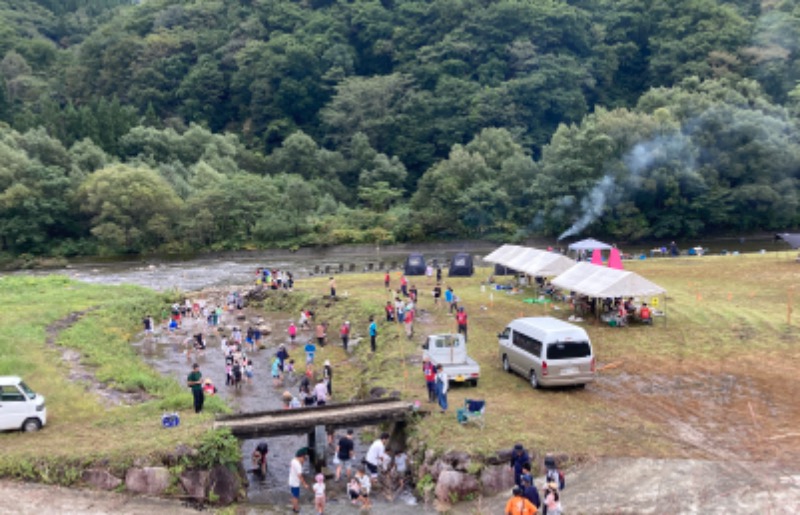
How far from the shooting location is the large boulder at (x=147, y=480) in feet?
53.5

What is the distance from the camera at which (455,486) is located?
1591 centimetres

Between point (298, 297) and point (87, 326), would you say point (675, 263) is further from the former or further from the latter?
point (87, 326)

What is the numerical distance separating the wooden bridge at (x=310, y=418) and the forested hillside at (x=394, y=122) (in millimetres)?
53301

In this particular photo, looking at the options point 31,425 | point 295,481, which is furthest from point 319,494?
point 31,425

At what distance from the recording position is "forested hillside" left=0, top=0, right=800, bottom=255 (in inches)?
2771

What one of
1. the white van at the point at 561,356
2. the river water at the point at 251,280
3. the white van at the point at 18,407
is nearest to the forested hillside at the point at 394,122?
the river water at the point at 251,280

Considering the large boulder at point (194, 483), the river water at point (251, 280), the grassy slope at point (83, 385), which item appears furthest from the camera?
the river water at point (251, 280)

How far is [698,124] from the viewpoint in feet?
234

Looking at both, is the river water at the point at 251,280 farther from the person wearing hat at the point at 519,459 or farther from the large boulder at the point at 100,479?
the large boulder at the point at 100,479

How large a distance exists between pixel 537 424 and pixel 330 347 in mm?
15738

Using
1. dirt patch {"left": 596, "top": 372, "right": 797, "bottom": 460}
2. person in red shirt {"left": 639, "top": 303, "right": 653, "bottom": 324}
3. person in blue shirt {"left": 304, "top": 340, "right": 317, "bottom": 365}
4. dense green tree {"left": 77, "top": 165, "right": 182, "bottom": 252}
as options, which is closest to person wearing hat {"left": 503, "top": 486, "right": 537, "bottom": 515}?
dirt patch {"left": 596, "top": 372, "right": 797, "bottom": 460}

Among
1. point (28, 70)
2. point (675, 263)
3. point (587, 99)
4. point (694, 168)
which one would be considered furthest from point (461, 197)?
point (28, 70)

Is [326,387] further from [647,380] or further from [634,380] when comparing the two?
[647,380]

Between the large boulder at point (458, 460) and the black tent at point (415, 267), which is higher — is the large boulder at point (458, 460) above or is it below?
Result: below
